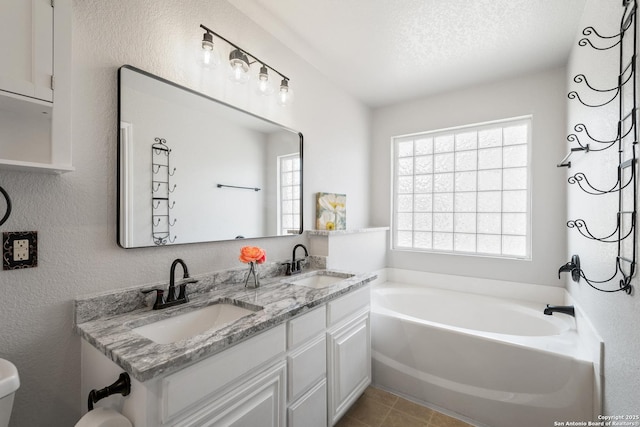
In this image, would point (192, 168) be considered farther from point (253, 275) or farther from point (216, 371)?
point (216, 371)

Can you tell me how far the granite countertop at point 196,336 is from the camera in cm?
86

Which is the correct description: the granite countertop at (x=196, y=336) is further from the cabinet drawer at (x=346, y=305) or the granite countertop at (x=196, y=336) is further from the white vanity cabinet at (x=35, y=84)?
the white vanity cabinet at (x=35, y=84)

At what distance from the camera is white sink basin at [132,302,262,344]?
1191 millimetres

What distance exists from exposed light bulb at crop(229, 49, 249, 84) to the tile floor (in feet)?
7.68

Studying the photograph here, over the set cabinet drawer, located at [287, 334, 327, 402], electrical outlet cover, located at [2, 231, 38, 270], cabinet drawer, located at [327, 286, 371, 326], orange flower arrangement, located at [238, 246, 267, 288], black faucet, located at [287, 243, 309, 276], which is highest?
electrical outlet cover, located at [2, 231, 38, 270]

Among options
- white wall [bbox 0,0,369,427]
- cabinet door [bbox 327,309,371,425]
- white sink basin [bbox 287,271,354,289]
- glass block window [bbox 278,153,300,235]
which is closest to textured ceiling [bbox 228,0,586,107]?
Answer: white wall [bbox 0,0,369,427]

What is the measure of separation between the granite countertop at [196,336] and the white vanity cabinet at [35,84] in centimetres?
64

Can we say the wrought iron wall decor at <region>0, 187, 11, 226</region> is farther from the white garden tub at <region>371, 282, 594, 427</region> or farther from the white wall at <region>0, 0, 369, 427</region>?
the white garden tub at <region>371, 282, 594, 427</region>

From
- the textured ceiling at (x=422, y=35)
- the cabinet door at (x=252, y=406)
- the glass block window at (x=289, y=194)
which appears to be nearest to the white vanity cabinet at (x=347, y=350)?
the cabinet door at (x=252, y=406)

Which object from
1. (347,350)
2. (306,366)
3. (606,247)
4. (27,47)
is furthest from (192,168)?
(606,247)

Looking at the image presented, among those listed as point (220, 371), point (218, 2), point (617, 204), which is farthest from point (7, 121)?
point (617, 204)

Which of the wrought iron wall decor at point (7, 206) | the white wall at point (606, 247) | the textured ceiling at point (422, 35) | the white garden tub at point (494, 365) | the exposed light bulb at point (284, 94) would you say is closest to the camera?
the wrought iron wall decor at point (7, 206)

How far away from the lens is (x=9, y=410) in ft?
2.63

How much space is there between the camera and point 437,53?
7.50 ft
